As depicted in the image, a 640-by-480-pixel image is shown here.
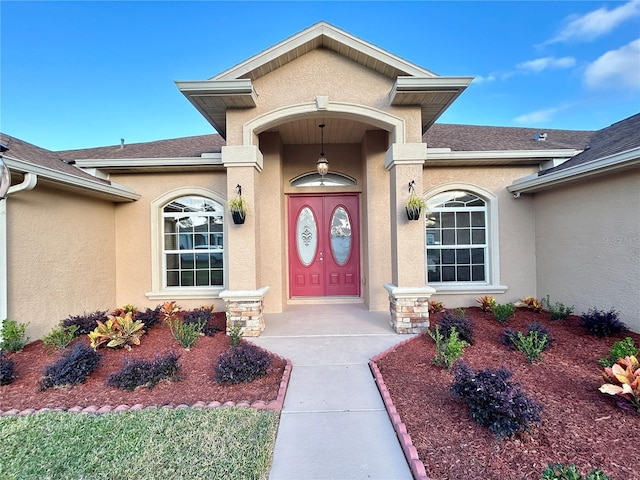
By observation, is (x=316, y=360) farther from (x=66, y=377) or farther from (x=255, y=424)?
(x=66, y=377)

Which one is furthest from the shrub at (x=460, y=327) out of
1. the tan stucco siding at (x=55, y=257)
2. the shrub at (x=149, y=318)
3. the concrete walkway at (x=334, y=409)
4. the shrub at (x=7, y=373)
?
the tan stucco siding at (x=55, y=257)

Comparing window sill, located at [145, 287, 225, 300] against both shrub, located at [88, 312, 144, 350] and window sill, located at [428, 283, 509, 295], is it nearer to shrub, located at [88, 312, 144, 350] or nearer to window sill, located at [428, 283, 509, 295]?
shrub, located at [88, 312, 144, 350]

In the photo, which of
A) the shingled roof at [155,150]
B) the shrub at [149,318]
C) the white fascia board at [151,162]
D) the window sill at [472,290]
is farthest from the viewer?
the shingled roof at [155,150]

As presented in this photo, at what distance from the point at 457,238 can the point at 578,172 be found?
255cm

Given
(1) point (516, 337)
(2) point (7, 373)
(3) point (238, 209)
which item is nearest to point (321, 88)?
(3) point (238, 209)

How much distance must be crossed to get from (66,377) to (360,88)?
19.4 feet

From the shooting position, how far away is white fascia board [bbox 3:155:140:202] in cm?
455

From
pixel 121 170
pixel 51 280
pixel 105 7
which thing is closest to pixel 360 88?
pixel 121 170

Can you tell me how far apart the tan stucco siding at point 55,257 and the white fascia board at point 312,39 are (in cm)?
378

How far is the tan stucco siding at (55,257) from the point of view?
4883mm

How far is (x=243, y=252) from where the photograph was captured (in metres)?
5.30

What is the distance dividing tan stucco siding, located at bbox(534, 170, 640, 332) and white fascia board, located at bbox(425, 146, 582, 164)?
84cm

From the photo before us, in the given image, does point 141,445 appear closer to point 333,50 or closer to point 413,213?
point 413,213

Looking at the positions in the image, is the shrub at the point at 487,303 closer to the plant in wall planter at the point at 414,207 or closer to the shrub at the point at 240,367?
the plant in wall planter at the point at 414,207
